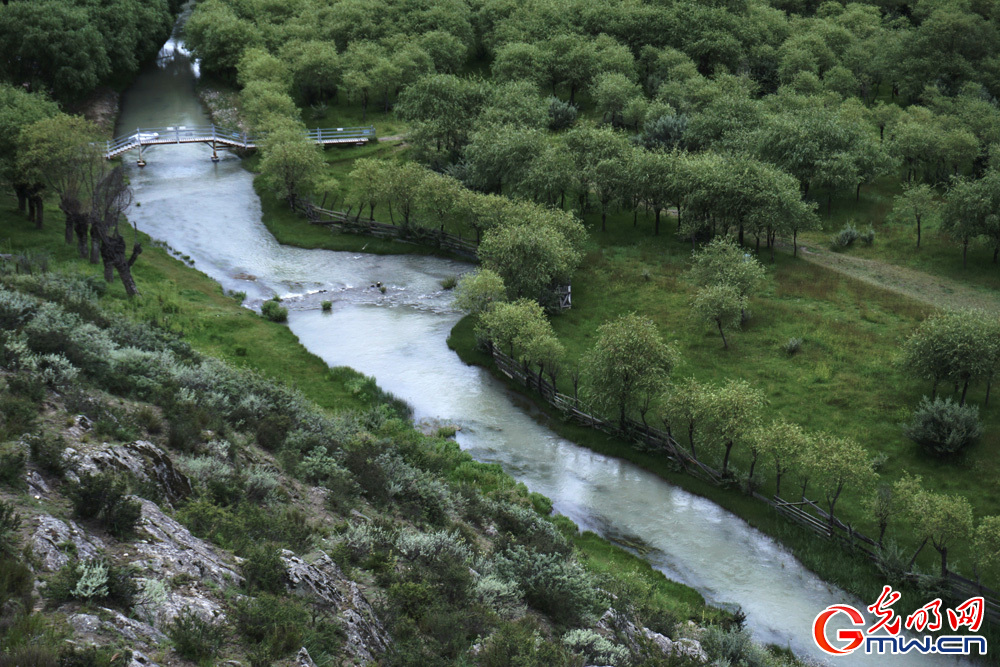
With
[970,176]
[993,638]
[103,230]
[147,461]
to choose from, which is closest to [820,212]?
[970,176]

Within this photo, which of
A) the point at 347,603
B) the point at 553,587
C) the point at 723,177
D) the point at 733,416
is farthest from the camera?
the point at 723,177

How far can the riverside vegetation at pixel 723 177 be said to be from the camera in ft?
153

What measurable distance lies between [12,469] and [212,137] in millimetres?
80605

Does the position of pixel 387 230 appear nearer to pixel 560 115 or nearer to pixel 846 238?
pixel 560 115

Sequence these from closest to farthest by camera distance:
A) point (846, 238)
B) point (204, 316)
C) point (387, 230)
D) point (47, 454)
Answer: point (47, 454) < point (204, 316) < point (846, 238) < point (387, 230)

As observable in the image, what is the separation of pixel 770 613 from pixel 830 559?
4.77 m

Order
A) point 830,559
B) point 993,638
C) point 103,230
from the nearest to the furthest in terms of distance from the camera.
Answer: point 993,638
point 830,559
point 103,230

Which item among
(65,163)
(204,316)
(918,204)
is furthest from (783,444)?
(65,163)

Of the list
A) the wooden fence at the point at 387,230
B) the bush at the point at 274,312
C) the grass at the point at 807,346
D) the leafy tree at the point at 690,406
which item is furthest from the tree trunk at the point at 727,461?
the bush at the point at 274,312

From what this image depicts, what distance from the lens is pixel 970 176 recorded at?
78750 mm

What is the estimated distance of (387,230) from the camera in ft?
253

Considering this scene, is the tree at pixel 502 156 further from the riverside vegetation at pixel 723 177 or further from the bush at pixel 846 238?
the bush at pixel 846 238

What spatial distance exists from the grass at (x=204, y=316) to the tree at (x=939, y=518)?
2985 centimetres

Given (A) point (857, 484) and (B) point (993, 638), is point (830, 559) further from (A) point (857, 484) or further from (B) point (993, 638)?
(B) point (993, 638)
